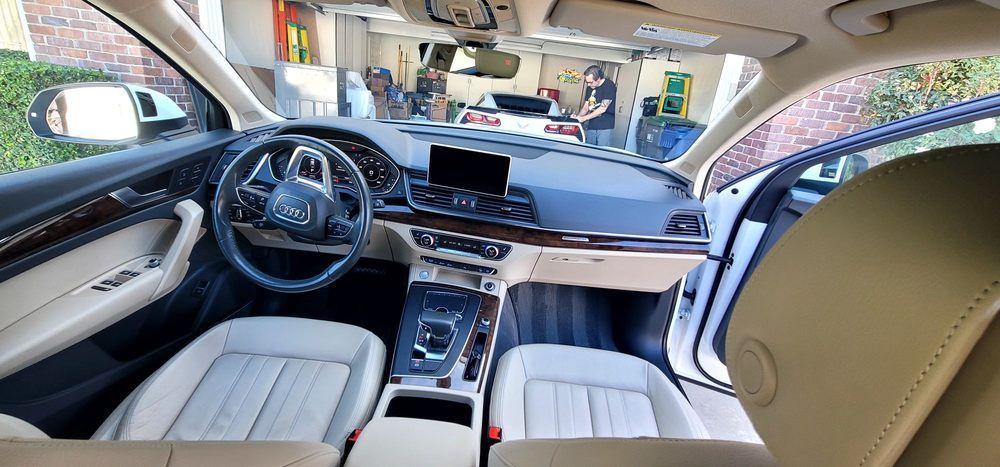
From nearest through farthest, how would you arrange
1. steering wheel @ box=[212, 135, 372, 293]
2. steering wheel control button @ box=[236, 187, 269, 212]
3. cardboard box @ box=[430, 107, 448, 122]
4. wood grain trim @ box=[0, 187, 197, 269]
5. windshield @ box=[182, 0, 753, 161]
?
wood grain trim @ box=[0, 187, 197, 269], steering wheel @ box=[212, 135, 372, 293], steering wheel control button @ box=[236, 187, 269, 212], windshield @ box=[182, 0, 753, 161], cardboard box @ box=[430, 107, 448, 122]

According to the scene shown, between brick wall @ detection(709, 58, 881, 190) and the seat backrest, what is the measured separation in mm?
1648

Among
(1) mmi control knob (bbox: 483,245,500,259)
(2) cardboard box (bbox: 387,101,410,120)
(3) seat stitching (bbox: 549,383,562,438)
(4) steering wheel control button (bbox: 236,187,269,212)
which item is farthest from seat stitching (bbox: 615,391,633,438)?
(2) cardboard box (bbox: 387,101,410,120)

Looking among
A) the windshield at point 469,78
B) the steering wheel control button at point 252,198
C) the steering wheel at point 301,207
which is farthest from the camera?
the windshield at point 469,78

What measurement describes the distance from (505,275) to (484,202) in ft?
1.29

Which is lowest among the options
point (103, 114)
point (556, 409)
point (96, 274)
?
point (556, 409)

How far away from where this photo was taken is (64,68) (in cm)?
156

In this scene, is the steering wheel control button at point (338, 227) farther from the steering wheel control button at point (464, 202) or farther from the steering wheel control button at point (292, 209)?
the steering wheel control button at point (464, 202)

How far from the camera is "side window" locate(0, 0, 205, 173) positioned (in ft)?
4.40

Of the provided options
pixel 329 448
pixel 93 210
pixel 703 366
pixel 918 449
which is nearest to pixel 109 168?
pixel 93 210

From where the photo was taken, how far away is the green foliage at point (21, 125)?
4.26 ft

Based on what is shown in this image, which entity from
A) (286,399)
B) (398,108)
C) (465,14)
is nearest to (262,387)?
(286,399)

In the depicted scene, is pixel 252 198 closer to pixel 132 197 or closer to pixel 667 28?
pixel 132 197

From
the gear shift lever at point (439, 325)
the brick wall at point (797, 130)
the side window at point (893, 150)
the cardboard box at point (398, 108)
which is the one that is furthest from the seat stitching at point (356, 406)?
the cardboard box at point (398, 108)

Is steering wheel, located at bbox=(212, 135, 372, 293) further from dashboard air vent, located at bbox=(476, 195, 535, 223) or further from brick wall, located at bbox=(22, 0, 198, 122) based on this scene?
brick wall, located at bbox=(22, 0, 198, 122)
